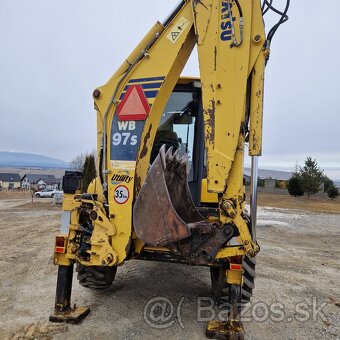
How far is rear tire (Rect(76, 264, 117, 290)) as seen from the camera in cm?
420

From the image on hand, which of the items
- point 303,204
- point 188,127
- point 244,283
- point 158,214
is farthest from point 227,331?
point 303,204

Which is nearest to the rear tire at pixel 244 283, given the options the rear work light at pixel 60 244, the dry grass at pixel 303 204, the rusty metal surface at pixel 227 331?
the rusty metal surface at pixel 227 331

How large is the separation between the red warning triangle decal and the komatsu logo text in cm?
96

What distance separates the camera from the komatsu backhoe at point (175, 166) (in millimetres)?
3402

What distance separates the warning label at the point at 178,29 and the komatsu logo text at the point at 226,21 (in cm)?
35

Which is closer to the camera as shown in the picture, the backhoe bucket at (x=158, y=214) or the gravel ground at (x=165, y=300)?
the backhoe bucket at (x=158, y=214)

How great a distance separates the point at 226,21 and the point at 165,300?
3215 mm

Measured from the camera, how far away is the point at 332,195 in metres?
34.2

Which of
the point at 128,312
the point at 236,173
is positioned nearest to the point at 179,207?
the point at 236,173

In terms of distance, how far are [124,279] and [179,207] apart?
6.70 ft

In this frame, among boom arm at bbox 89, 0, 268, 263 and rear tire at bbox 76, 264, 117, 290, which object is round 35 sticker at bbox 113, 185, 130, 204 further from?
rear tire at bbox 76, 264, 117, 290

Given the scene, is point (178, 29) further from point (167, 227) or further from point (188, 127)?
point (167, 227)

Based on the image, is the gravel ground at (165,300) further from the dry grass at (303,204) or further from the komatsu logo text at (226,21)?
the dry grass at (303,204)

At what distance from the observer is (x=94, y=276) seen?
4230mm
